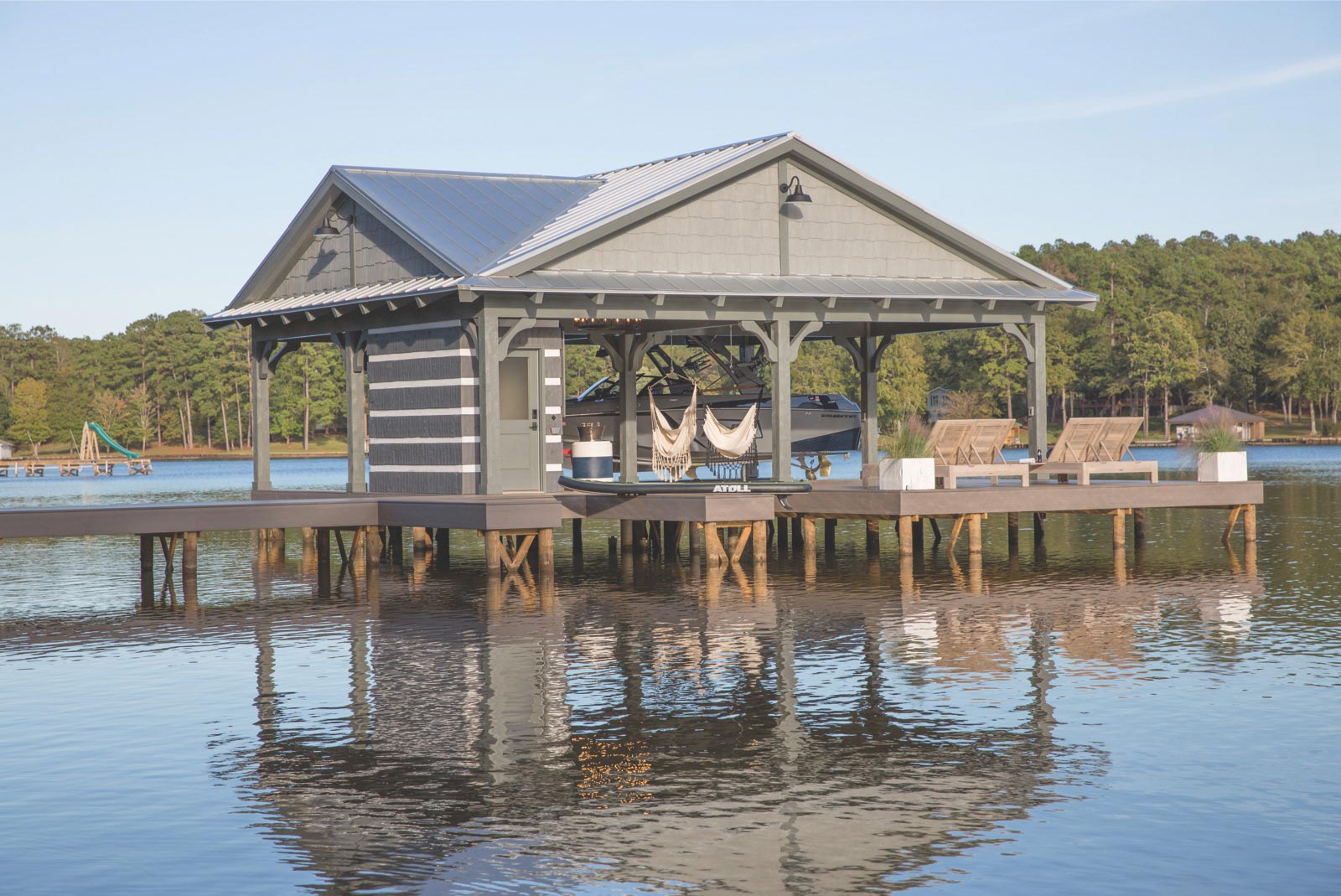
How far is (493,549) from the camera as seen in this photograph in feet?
75.5

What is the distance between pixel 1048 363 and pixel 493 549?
80588mm

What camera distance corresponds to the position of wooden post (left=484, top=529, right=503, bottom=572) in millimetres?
22938

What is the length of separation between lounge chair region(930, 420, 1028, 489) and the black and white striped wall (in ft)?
19.8

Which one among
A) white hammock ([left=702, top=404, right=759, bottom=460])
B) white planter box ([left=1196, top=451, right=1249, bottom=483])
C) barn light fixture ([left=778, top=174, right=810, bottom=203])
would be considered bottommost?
white planter box ([left=1196, top=451, right=1249, bottom=483])

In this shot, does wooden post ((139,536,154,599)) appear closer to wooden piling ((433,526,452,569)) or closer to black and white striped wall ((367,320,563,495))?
black and white striped wall ((367,320,563,495))

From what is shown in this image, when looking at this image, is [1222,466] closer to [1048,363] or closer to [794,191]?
[794,191]

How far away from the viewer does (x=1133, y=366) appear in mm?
98938

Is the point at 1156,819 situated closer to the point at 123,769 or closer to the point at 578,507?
the point at 123,769

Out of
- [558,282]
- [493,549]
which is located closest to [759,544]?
[493,549]

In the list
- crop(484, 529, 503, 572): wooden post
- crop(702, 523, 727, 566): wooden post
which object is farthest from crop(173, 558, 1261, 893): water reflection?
crop(702, 523, 727, 566): wooden post

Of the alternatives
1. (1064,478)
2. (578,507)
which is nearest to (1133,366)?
(1064,478)

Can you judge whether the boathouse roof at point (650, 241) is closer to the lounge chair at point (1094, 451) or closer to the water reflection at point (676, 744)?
the lounge chair at point (1094, 451)

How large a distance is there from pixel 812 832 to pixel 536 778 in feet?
7.14

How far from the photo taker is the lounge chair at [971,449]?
2398 centimetres
